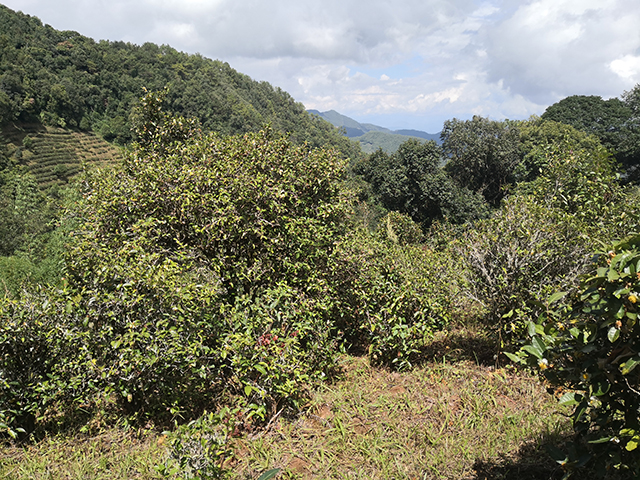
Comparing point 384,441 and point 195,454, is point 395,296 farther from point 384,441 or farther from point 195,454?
point 195,454

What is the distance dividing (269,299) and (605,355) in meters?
3.67

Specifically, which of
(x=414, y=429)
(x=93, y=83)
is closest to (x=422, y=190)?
(x=414, y=429)

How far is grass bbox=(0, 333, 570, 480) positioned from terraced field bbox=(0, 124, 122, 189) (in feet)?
160

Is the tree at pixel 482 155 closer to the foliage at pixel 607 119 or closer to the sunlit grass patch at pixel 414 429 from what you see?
the foliage at pixel 607 119

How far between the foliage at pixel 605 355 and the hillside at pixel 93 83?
46.0m

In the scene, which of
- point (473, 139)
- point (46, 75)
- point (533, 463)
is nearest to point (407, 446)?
point (533, 463)

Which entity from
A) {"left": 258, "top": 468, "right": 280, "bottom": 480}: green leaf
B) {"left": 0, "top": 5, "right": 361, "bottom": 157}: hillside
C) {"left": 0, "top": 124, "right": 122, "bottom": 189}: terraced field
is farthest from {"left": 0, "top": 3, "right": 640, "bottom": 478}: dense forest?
{"left": 0, "top": 124, "right": 122, "bottom": 189}: terraced field

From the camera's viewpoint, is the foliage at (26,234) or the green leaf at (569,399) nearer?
the green leaf at (569,399)

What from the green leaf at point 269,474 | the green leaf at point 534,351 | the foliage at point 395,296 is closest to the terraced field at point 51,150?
the foliage at point 395,296

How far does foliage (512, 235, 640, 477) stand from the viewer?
167 centimetres

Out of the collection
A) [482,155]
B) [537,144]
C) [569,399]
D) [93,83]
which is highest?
[93,83]

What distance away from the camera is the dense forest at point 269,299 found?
6.70ft

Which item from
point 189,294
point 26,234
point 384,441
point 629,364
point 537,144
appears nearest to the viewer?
point 629,364

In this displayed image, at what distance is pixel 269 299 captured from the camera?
4.87 metres
